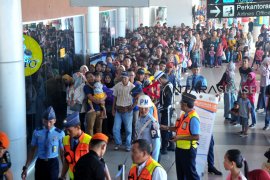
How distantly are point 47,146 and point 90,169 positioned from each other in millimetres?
1913

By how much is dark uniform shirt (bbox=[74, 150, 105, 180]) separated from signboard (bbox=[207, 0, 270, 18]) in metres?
9.81

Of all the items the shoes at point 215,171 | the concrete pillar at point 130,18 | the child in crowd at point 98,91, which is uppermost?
the concrete pillar at point 130,18

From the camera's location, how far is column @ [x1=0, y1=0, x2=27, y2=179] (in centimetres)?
743

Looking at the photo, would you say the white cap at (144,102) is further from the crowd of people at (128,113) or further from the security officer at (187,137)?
the security officer at (187,137)

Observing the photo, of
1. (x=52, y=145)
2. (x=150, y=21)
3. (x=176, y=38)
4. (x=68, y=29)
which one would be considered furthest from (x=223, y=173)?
(x=150, y=21)

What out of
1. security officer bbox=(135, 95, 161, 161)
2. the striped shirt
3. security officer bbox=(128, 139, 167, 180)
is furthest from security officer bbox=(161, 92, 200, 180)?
the striped shirt

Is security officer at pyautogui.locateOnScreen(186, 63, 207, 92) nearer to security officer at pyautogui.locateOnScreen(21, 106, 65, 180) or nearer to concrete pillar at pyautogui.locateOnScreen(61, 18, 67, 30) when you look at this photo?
concrete pillar at pyautogui.locateOnScreen(61, 18, 67, 30)

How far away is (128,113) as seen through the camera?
1055cm

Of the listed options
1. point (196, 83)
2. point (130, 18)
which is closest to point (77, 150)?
point (196, 83)

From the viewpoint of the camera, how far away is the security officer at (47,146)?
6.98m

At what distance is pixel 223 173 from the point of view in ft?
30.7

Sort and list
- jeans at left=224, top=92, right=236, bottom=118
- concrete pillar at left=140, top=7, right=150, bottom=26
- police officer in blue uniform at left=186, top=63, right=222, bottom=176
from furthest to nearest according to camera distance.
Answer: concrete pillar at left=140, top=7, right=150, bottom=26, jeans at left=224, top=92, right=236, bottom=118, police officer in blue uniform at left=186, top=63, right=222, bottom=176

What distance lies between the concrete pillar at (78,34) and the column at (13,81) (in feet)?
27.3

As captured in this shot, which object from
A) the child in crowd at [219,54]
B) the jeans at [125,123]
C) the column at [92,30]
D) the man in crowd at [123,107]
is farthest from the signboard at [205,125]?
the child in crowd at [219,54]
